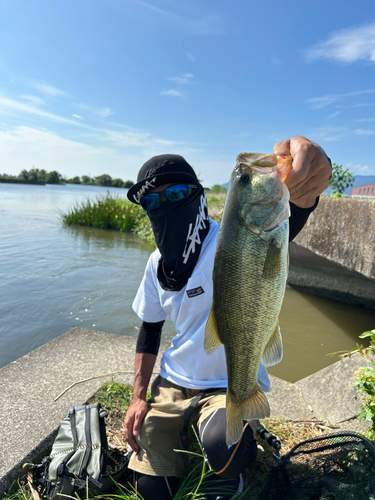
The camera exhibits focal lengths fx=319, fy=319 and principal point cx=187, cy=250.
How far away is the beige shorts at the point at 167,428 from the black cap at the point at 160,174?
155 cm

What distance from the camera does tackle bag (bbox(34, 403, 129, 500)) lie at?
2.07 meters

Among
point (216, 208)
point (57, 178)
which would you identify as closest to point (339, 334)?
point (216, 208)

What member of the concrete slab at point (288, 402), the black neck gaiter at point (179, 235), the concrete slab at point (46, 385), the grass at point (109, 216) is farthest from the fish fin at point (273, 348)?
the grass at point (109, 216)

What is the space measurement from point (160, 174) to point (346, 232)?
3432mm

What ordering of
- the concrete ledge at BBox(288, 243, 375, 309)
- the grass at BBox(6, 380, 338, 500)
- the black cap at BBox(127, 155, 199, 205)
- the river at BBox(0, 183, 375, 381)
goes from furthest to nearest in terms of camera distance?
the concrete ledge at BBox(288, 243, 375, 309) < the river at BBox(0, 183, 375, 381) < the black cap at BBox(127, 155, 199, 205) < the grass at BBox(6, 380, 338, 500)

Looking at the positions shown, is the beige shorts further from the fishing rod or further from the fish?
the fish

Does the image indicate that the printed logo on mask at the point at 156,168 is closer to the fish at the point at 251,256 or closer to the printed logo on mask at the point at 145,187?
the printed logo on mask at the point at 145,187

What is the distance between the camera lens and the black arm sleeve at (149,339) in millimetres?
2659

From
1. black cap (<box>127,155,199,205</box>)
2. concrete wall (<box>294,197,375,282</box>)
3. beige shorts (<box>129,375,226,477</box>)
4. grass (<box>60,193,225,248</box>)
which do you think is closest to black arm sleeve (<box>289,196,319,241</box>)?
black cap (<box>127,155,199,205</box>)

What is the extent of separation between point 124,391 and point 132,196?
2002 mm

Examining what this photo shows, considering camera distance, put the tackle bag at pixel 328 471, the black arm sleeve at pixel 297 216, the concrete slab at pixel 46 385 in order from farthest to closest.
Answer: the concrete slab at pixel 46 385 → the black arm sleeve at pixel 297 216 → the tackle bag at pixel 328 471

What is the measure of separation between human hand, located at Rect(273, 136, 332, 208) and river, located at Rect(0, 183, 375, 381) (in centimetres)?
339

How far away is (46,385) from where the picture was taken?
3301 millimetres

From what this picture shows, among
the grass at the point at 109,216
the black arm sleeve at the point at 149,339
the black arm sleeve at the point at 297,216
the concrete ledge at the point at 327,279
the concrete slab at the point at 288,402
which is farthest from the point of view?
the grass at the point at 109,216
